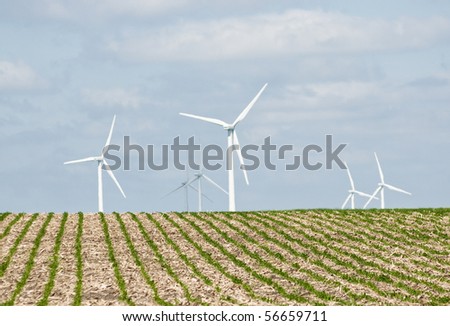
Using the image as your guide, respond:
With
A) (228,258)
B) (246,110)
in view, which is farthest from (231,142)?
(228,258)

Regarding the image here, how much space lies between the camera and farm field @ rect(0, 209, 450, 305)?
2767 cm

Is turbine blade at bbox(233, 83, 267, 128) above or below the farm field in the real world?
above

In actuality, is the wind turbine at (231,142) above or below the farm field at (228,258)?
above

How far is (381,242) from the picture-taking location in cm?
4016

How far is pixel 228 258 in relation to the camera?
36000mm

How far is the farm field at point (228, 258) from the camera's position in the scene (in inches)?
1089

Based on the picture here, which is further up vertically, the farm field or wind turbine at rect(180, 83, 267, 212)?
wind turbine at rect(180, 83, 267, 212)

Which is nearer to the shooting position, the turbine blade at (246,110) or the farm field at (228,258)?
the farm field at (228,258)

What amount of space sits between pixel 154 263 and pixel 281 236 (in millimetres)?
8237

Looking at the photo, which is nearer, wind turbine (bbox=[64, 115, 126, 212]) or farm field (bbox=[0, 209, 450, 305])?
farm field (bbox=[0, 209, 450, 305])

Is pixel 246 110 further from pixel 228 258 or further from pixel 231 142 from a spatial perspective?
pixel 228 258

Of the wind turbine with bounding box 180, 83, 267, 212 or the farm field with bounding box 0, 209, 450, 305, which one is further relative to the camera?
the wind turbine with bounding box 180, 83, 267, 212

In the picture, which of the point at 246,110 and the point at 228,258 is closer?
the point at 228,258
